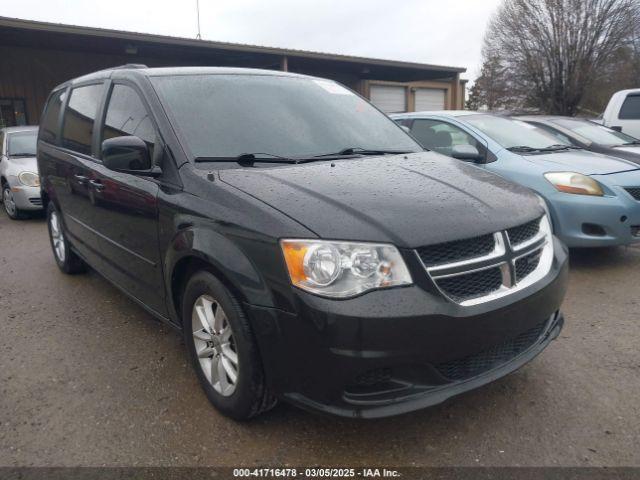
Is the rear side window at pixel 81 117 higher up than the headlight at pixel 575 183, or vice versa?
the rear side window at pixel 81 117

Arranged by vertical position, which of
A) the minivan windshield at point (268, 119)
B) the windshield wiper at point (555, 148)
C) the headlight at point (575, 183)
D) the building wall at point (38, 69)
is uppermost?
the building wall at point (38, 69)

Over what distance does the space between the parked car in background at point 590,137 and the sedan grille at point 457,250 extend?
5.18 m

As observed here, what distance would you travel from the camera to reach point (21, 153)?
8.53 meters

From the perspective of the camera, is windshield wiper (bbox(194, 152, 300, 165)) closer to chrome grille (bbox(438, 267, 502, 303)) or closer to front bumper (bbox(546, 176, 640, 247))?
chrome grille (bbox(438, 267, 502, 303))

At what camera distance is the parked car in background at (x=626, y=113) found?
9.59m

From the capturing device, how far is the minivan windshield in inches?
113

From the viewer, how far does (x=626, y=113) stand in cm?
974

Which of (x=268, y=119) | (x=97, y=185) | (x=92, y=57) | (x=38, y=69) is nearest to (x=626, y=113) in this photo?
(x=268, y=119)

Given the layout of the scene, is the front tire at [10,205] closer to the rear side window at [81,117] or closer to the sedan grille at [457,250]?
the rear side window at [81,117]

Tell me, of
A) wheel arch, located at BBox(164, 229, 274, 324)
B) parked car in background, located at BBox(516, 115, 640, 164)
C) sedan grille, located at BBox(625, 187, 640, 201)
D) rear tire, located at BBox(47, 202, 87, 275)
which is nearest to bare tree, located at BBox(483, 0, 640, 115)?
parked car in background, located at BBox(516, 115, 640, 164)

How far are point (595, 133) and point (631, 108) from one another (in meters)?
2.77

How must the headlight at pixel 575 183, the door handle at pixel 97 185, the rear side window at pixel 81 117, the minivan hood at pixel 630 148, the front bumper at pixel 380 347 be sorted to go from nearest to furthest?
the front bumper at pixel 380 347
the door handle at pixel 97 185
the rear side window at pixel 81 117
the headlight at pixel 575 183
the minivan hood at pixel 630 148

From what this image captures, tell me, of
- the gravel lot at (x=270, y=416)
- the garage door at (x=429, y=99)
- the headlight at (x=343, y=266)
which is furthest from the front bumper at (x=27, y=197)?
the garage door at (x=429, y=99)

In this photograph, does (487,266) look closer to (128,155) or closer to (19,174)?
(128,155)
